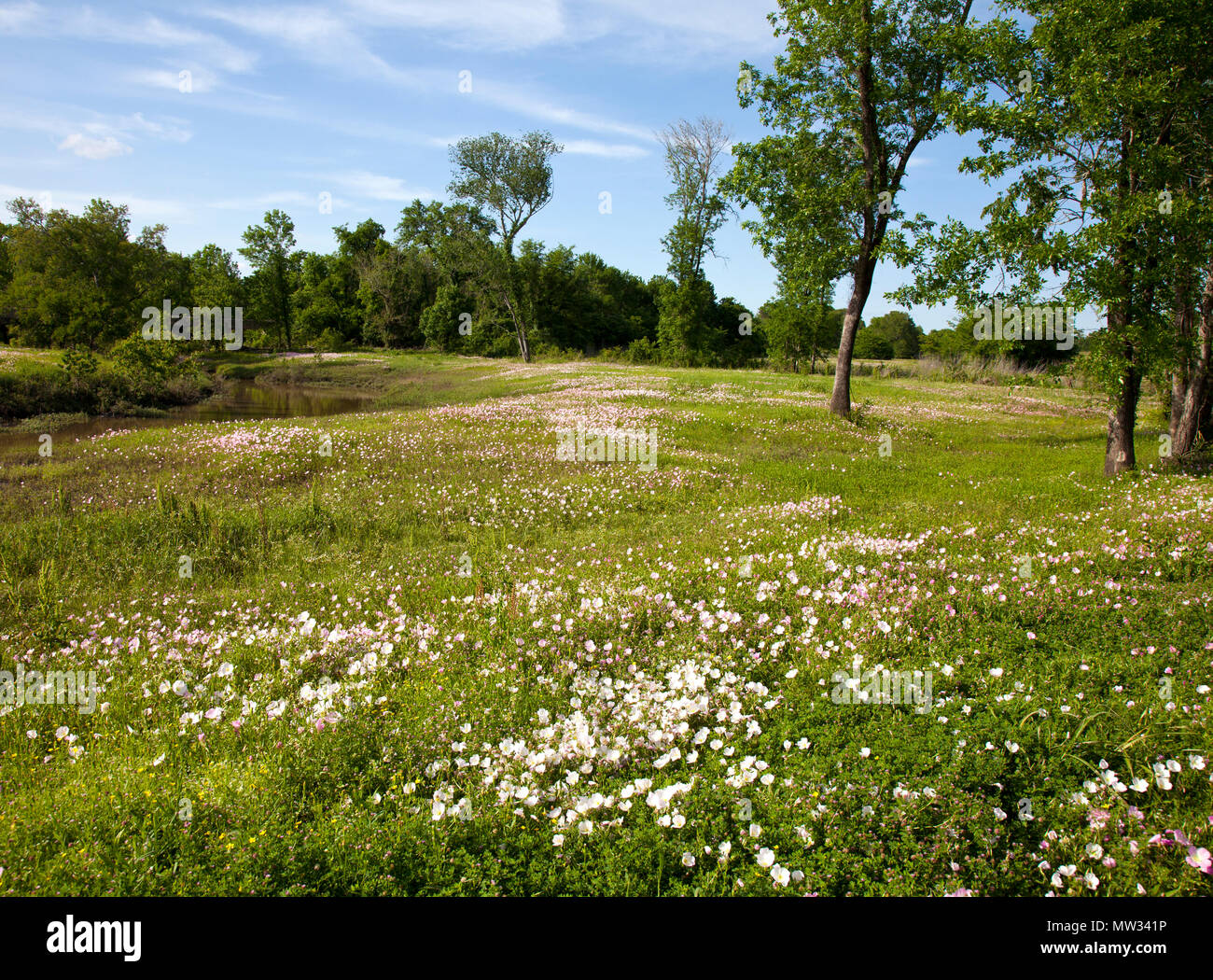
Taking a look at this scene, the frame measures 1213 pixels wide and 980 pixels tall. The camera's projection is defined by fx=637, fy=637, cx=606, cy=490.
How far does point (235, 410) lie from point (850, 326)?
31542 millimetres

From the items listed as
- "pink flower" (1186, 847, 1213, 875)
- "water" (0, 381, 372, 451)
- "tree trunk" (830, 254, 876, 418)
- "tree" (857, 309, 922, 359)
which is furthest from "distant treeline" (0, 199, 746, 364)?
"pink flower" (1186, 847, 1213, 875)

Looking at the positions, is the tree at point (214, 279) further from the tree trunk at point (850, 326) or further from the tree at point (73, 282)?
the tree trunk at point (850, 326)

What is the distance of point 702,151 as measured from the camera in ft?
181

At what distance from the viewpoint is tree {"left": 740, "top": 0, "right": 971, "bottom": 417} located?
→ 1936 centimetres

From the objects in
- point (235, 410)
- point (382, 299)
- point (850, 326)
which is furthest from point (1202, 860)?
point (382, 299)

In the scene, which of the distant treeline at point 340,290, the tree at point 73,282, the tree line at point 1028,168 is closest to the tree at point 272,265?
the distant treeline at point 340,290

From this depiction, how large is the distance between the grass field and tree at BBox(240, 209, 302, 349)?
78731mm

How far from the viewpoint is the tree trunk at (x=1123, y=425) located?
14195mm

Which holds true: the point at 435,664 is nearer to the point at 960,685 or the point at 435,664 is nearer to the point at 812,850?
the point at 812,850

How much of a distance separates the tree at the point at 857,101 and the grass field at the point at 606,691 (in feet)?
38.1

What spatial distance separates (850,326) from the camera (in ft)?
72.8

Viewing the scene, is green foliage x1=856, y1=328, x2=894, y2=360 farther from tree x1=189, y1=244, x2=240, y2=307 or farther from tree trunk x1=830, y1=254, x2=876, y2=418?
tree x1=189, y1=244, x2=240, y2=307

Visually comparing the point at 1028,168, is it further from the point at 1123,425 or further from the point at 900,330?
the point at 900,330
